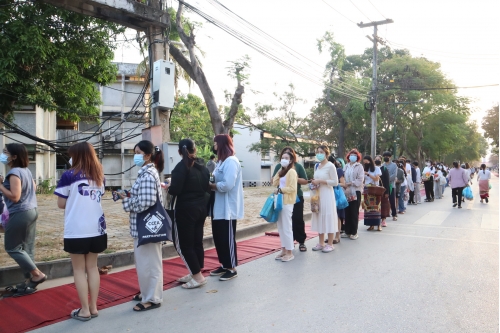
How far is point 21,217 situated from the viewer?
4.82 m

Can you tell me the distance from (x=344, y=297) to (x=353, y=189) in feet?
12.7

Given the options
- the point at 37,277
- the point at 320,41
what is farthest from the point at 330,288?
the point at 320,41

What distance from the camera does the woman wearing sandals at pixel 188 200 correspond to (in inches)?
190

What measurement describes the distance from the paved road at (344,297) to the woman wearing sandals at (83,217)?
40 centimetres

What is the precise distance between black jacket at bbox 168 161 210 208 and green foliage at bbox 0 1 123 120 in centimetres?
467


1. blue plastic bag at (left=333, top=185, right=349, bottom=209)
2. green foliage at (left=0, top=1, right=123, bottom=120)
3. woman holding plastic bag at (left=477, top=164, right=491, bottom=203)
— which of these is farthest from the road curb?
woman holding plastic bag at (left=477, top=164, right=491, bottom=203)

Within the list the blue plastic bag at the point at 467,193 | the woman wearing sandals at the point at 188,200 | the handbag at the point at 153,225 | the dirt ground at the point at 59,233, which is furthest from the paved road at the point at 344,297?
the blue plastic bag at the point at 467,193

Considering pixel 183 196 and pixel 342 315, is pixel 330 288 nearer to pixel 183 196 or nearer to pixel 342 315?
pixel 342 315

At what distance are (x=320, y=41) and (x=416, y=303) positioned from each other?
2191 centimetres

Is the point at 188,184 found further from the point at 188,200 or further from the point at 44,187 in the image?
the point at 44,187

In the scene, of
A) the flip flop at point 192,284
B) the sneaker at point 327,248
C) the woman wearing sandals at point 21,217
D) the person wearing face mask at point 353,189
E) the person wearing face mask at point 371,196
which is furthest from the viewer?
the person wearing face mask at point 371,196

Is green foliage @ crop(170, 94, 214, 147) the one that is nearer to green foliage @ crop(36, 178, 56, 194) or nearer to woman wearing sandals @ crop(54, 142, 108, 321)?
green foliage @ crop(36, 178, 56, 194)

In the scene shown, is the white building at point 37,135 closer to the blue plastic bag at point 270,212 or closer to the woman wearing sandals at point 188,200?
the blue plastic bag at point 270,212

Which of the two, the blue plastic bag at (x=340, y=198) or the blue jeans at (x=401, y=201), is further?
the blue jeans at (x=401, y=201)
